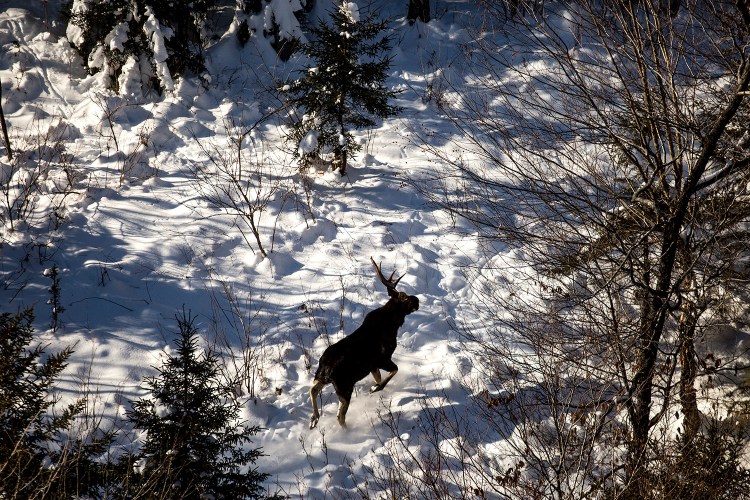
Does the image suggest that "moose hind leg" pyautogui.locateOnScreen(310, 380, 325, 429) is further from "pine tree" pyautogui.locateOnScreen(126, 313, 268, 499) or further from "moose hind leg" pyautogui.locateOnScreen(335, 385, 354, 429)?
"pine tree" pyautogui.locateOnScreen(126, 313, 268, 499)

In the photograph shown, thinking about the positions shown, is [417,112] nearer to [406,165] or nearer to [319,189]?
[406,165]

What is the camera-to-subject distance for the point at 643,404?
5.06m

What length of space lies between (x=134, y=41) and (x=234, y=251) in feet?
20.7

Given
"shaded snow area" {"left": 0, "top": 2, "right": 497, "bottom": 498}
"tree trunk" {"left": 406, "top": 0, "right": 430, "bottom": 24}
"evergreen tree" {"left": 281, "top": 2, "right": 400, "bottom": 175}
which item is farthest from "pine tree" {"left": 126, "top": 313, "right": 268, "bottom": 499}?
"tree trunk" {"left": 406, "top": 0, "right": 430, "bottom": 24}

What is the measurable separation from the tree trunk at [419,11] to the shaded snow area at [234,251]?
3.61 metres

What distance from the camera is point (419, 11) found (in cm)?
1583

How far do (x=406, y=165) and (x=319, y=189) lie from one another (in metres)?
2.07

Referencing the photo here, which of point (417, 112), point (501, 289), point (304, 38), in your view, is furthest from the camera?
point (304, 38)

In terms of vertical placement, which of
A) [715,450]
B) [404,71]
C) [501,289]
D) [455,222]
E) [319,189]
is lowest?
[715,450]

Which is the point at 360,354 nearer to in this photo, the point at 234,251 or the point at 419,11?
the point at 234,251

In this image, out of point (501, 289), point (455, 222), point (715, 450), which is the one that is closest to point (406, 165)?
point (455, 222)

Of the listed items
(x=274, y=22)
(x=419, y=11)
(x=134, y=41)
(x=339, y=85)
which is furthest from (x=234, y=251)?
(x=419, y=11)

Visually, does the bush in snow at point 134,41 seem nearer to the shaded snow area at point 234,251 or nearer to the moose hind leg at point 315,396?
the shaded snow area at point 234,251

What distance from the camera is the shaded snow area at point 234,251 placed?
652cm
